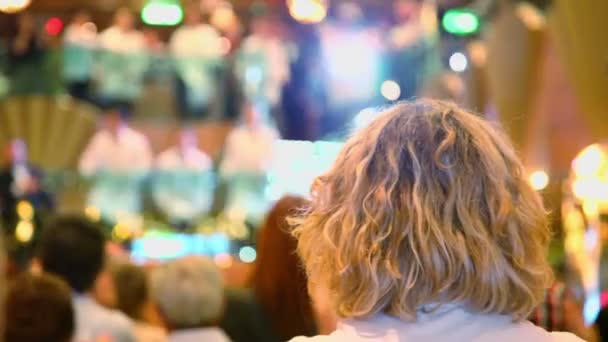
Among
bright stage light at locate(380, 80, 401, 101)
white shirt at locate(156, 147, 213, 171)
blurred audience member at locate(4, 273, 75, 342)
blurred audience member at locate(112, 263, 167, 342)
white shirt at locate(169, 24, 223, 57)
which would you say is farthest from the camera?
white shirt at locate(156, 147, 213, 171)

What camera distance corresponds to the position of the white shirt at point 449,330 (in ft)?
5.60

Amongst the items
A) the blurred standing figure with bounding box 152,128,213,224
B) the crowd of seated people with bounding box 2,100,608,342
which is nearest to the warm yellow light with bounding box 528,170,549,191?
the blurred standing figure with bounding box 152,128,213,224

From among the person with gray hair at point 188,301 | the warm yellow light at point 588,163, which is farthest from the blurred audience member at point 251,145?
the person with gray hair at point 188,301

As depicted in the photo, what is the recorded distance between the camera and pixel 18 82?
10828mm

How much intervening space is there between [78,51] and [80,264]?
7552 millimetres

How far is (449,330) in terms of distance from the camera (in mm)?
1709

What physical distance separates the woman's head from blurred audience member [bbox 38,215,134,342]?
1971 mm

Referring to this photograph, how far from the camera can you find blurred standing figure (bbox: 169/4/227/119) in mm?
11047

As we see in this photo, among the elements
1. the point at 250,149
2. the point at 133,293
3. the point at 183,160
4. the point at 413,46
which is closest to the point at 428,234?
the point at 133,293

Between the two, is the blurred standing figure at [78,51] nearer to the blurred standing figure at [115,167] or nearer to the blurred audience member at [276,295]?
the blurred standing figure at [115,167]

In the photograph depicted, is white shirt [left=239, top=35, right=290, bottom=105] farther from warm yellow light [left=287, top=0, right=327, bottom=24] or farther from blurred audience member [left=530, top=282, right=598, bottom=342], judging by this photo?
blurred audience member [left=530, top=282, right=598, bottom=342]

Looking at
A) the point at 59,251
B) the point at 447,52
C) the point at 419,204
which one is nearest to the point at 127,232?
the point at 447,52

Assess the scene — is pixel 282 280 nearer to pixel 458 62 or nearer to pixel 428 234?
pixel 428 234

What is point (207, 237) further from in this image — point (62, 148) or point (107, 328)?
point (107, 328)
